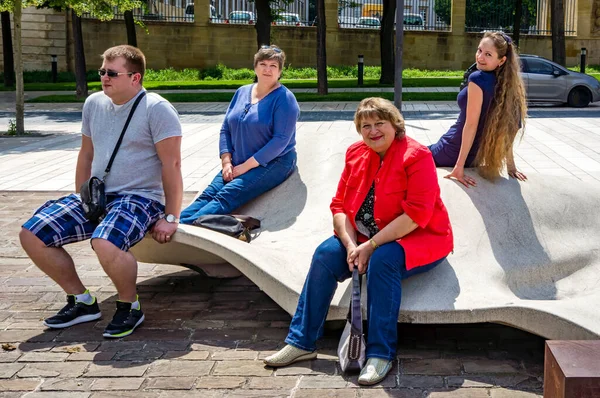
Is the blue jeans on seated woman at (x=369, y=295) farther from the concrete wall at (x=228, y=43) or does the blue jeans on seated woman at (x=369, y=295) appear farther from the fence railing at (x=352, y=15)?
the fence railing at (x=352, y=15)

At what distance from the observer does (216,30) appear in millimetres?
41094

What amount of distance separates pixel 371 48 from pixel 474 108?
120ft

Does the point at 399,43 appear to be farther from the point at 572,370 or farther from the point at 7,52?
the point at 7,52

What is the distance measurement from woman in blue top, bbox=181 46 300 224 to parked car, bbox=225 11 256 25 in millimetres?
35469

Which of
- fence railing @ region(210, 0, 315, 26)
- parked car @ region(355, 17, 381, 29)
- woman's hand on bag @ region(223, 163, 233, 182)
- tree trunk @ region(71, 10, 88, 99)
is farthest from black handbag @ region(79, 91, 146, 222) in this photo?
parked car @ region(355, 17, 381, 29)

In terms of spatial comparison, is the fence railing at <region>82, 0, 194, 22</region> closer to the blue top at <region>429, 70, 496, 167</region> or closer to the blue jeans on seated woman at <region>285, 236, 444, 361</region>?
the blue top at <region>429, 70, 496, 167</region>

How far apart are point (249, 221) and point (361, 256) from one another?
176 cm

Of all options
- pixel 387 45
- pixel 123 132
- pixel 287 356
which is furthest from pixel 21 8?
pixel 387 45

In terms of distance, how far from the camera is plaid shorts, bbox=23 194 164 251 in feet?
17.3

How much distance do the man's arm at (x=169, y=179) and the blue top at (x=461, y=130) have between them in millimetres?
1960

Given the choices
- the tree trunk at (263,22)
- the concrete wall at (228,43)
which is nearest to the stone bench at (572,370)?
the tree trunk at (263,22)

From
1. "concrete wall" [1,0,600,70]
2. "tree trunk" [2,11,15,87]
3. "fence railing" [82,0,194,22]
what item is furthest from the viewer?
"fence railing" [82,0,194,22]

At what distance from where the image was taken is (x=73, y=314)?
5.39 metres

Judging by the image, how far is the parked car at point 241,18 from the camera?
41.5m
